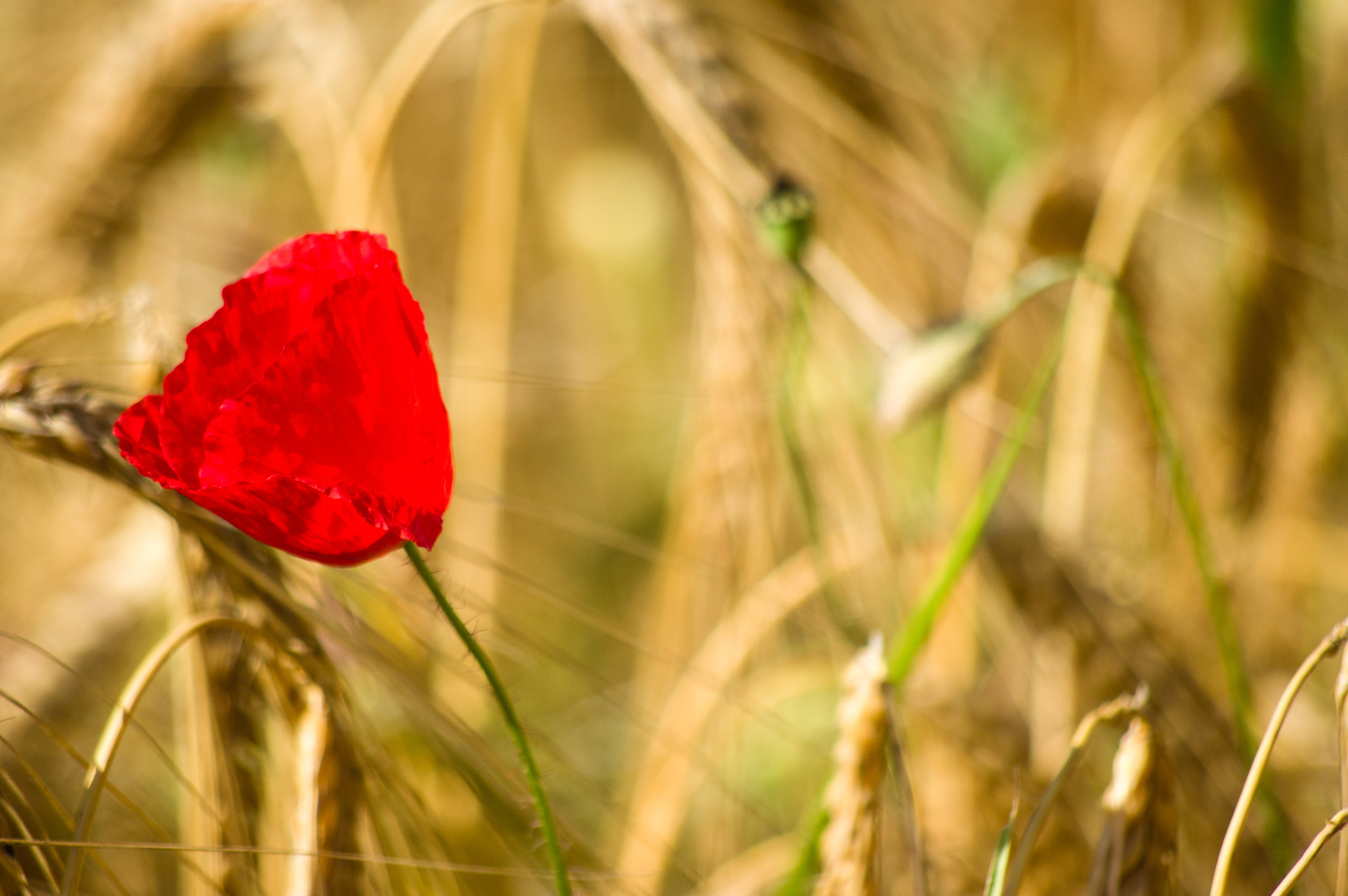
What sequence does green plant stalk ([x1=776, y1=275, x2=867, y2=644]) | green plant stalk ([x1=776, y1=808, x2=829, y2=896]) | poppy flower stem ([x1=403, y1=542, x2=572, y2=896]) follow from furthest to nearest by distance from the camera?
green plant stalk ([x1=776, y1=275, x2=867, y2=644])
green plant stalk ([x1=776, y1=808, x2=829, y2=896])
poppy flower stem ([x1=403, y1=542, x2=572, y2=896])

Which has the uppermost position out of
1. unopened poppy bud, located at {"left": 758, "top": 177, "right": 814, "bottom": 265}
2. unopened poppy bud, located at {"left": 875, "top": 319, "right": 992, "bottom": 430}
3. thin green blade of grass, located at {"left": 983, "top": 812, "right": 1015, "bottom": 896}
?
unopened poppy bud, located at {"left": 758, "top": 177, "right": 814, "bottom": 265}

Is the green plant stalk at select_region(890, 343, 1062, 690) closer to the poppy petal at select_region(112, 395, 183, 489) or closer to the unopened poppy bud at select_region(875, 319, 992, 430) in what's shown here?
the unopened poppy bud at select_region(875, 319, 992, 430)

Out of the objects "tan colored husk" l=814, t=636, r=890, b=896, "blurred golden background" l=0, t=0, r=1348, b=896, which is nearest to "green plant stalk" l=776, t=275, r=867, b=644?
"blurred golden background" l=0, t=0, r=1348, b=896

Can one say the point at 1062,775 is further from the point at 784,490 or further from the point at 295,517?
the point at 784,490

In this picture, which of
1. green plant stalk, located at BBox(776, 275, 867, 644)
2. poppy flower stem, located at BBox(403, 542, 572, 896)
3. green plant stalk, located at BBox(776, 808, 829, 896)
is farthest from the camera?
green plant stalk, located at BBox(776, 275, 867, 644)

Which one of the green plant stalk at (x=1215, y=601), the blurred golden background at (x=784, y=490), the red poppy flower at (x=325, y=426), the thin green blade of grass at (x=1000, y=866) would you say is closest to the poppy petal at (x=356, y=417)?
the red poppy flower at (x=325, y=426)

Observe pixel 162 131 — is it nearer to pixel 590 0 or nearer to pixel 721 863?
pixel 590 0

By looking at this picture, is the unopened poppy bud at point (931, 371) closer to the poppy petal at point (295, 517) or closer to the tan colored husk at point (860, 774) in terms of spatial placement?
the tan colored husk at point (860, 774)

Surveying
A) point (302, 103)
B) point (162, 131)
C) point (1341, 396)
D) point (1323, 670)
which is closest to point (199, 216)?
point (302, 103)
